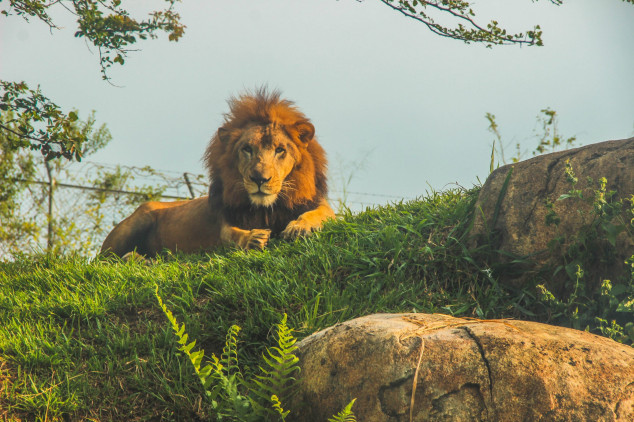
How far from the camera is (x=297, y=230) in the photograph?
5570 millimetres

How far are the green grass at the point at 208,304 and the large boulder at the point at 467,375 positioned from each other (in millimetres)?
1055

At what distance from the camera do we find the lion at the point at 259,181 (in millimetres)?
5684

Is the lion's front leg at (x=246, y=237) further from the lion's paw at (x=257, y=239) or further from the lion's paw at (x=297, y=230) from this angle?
the lion's paw at (x=297, y=230)

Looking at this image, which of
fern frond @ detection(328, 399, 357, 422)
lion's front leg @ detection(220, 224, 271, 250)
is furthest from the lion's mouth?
fern frond @ detection(328, 399, 357, 422)

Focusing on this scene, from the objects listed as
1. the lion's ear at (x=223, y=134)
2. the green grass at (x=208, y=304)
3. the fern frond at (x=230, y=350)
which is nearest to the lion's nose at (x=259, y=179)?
the green grass at (x=208, y=304)

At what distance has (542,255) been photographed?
435cm

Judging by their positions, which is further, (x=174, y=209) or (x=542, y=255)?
(x=174, y=209)

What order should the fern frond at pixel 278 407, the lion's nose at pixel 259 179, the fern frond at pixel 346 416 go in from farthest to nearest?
1. the lion's nose at pixel 259 179
2. the fern frond at pixel 278 407
3. the fern frond at pixel 346 416

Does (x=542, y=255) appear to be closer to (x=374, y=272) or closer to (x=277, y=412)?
(x=374, y=272)

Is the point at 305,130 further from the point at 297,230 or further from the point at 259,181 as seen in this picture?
the point at 297,230

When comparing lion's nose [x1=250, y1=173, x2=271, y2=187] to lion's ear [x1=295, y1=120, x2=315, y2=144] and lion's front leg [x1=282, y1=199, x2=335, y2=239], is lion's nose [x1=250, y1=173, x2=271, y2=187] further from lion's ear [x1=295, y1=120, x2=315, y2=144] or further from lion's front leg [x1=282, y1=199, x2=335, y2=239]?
lion's ear [x1=295, y1=120, x2=315, y2=144]

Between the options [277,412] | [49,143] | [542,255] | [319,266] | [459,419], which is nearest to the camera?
[459,419]

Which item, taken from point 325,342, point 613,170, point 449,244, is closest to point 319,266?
point 449,244

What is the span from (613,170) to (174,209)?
15.6ft
